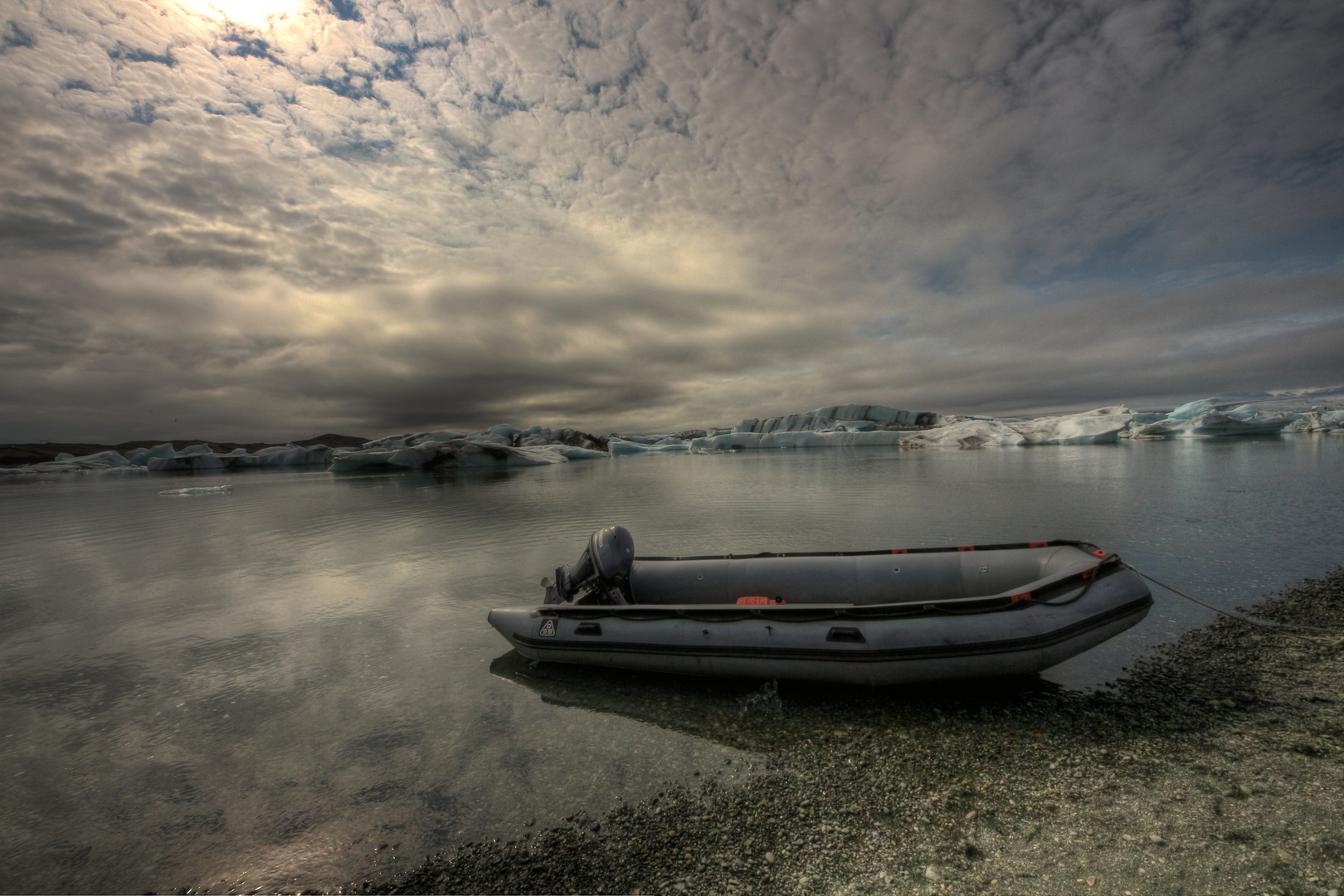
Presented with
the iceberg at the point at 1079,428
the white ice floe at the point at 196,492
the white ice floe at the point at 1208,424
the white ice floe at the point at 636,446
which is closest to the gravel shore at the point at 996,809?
the white ice floe at the point at 196,492

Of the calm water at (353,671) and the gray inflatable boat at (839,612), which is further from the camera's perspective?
the gray inflatable boat at (839,612)

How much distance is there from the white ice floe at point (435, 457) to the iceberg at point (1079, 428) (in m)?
50.2

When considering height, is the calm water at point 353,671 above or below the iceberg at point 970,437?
below

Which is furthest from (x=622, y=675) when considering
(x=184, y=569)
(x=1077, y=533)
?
(x=184, y=569)

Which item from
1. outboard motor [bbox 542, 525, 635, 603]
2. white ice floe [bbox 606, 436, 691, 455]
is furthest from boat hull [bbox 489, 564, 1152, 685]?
white ice floe [bbox 606, 436, 691, 455]

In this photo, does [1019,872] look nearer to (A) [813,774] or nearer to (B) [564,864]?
(A) [813,774]

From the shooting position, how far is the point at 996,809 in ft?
10.0

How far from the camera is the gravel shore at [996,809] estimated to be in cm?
260

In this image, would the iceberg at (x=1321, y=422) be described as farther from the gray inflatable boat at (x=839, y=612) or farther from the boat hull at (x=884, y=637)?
the boat hull at (x=884, y=637)

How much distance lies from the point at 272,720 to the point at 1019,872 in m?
5.68

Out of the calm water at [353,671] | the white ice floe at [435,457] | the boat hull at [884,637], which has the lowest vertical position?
the calm water at [353,671]

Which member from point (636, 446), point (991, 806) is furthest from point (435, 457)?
point (991, 806)

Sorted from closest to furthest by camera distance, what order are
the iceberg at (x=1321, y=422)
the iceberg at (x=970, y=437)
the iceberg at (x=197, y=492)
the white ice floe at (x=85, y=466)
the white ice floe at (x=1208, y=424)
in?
the iceberg at (x=197, y=492) < the white ice floe at (x=1208, y=424) < the iceberg at (x=970, y=437) < the iceberg at (x=1321, y=422) < the white ice floe at (x=85, y=466)

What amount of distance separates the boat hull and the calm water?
47 centimetres
